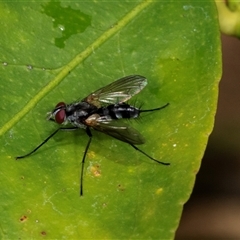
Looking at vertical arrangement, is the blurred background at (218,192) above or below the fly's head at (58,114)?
below

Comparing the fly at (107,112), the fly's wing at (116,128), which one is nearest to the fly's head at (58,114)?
the fly at (107,112)

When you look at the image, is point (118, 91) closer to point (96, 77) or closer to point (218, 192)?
point (96, 77)

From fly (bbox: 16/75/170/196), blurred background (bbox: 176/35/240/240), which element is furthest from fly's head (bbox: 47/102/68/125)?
blurred background (bbox: 176/35/240/240)

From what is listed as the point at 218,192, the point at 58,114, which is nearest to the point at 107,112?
the point at 58,114

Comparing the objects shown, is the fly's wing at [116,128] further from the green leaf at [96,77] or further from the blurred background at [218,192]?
the blurred background at [218,192]

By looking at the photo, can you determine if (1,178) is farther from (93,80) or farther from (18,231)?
(93,80)

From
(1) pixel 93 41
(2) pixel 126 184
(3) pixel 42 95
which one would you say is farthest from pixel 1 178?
(1) pixel 93 41
